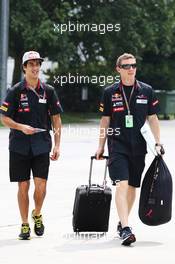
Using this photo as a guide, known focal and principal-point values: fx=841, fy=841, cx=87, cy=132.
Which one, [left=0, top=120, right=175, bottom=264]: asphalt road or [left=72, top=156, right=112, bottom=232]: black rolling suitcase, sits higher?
[left=72, top=156, right=112, bottom=232]: black rolling suitcase

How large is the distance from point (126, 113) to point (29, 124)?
909mm

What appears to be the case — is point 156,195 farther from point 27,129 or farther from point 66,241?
point 27,129

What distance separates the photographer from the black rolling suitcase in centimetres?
802

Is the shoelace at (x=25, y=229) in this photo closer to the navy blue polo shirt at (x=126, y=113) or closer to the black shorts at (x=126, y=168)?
the black shorts at (x=126, y=168)

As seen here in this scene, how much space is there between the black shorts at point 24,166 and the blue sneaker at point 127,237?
0.96m

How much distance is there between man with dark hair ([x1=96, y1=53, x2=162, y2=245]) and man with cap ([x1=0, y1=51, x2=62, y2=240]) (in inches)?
20.5

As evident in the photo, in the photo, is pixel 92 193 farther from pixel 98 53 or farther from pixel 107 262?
pixel 98 53

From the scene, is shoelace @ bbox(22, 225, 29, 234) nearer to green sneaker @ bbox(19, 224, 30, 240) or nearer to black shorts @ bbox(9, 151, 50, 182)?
green sneaker @ bbox(19, 224, 30, 240)

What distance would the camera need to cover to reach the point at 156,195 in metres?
7.88

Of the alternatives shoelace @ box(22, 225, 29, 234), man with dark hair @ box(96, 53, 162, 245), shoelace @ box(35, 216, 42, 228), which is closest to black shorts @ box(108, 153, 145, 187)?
man with dark hair @ box(96, 53, 162, 245)

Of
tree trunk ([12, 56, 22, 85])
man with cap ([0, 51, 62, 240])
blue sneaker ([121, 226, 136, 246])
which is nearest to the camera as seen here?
blue sneaker ([121, 226, 136, 246])

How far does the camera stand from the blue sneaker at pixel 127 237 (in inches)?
296

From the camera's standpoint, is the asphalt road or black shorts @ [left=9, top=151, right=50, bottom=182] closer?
the asphalt road

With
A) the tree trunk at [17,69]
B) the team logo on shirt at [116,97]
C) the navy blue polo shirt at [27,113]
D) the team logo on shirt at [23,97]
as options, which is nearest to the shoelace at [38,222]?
the navy blue polo shirt at [27,113]
